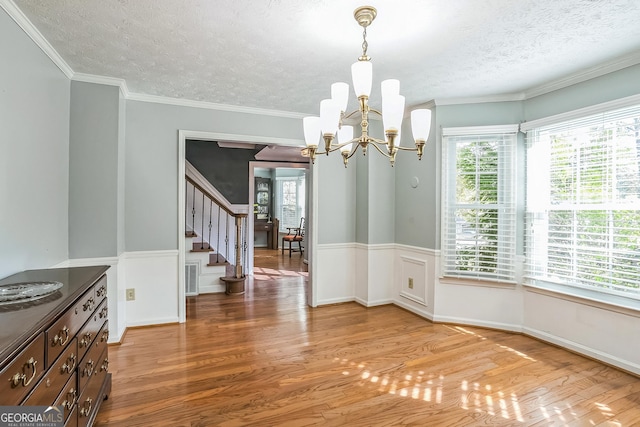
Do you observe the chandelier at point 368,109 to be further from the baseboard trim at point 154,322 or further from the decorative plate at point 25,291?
the baseboard trim at point 154,322

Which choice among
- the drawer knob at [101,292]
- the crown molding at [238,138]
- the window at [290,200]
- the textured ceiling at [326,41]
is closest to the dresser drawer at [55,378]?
the drawer knob at [101,292]

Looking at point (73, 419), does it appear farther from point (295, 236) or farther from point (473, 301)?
point (295, 236)

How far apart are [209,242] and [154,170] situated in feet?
7.41

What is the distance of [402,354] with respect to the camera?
9.50 feet

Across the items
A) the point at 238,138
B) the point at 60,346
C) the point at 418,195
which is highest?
the point at 238,138

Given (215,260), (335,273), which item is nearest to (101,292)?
(335,273)

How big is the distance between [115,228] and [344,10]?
→ 2.68 metres

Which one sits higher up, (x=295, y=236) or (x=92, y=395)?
(x=295, y=236)

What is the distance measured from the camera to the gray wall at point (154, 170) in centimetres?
344

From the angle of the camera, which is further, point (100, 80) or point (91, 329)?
point (100, 80)

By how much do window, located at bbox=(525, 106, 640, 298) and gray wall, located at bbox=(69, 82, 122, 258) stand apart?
4058 mm

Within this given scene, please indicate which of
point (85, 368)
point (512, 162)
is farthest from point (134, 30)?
point (512, 162)

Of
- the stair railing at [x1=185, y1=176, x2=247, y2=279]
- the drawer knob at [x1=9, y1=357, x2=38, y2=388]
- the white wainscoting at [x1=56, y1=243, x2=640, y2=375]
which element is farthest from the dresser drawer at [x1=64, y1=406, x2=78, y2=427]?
the stair railing at [x1=185, y1=176, x2=247, y2=279]

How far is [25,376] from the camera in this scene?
3.61 feet
